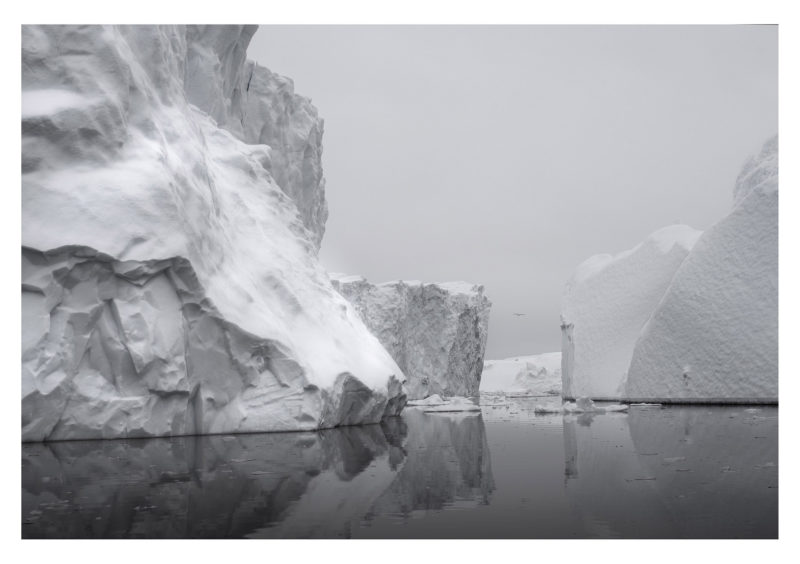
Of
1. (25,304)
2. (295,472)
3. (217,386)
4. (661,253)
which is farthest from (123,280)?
(661,253)

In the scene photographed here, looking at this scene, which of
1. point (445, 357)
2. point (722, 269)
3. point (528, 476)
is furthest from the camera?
point (445, 357)

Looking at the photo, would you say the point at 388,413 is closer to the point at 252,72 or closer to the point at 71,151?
the point at 71,151

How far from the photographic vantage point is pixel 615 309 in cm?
2036

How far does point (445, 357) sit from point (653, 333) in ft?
37.2

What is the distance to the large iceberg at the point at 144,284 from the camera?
7543mm

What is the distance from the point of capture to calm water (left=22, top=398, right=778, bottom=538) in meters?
3.41

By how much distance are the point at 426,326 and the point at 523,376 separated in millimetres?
16371

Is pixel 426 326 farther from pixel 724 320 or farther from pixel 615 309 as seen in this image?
pixel 724 320

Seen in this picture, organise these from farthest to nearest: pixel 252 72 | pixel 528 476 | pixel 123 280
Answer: pixel 252 72
pixel 123 280
pixel 528 476

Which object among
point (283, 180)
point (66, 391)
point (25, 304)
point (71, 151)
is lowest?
point (66, 391)

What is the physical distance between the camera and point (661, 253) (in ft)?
64.5

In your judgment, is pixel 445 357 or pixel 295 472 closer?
pixel 295 472

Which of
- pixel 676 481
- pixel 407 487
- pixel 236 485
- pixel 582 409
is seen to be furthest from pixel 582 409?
pixel 236 485

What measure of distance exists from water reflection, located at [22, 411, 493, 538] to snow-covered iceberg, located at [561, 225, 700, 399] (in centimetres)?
1267
